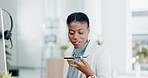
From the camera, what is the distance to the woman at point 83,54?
101cm

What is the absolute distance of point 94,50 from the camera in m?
1.06

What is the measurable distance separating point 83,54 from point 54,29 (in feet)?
14.3

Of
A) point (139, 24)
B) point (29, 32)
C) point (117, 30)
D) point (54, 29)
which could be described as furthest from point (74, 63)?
point (29, 32)

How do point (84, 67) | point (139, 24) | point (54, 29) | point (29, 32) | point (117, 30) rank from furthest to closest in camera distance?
1. point (29, 32)
2. point (54, 29)
3. point (139, 24)
4. point (117, 30)
5. point (84, 67)

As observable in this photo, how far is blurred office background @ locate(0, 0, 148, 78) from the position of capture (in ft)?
12.3

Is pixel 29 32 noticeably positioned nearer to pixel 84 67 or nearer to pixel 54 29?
pixel 54 29

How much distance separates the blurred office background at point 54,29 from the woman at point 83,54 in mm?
2676

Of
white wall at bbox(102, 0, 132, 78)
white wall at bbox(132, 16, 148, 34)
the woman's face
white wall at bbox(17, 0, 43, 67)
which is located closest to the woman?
the woman's face

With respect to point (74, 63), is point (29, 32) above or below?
above

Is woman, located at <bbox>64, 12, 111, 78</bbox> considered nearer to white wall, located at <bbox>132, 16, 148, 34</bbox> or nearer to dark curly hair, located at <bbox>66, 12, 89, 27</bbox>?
dark curly hair, located at <bbox>66, 12, 89, 27</bbox>

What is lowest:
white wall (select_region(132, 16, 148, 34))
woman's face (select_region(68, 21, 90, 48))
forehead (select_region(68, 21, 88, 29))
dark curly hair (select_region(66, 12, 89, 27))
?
woman's face (select_region(68, 21, 90, 48))

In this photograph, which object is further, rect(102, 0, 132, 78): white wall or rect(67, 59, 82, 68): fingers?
rect(102, 0, 132, 78): white wall

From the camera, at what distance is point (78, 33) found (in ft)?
3.46

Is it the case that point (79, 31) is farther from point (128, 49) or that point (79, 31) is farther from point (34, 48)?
point (34, 48)
